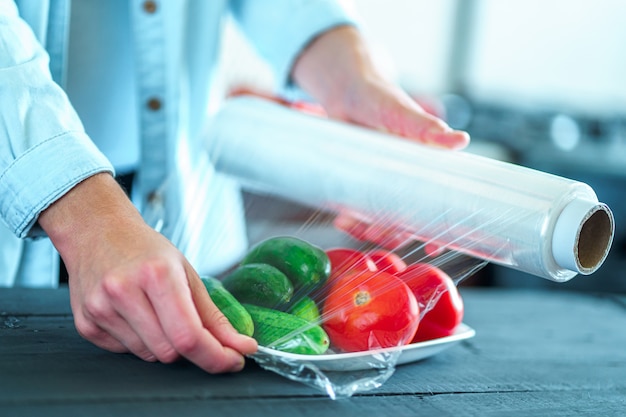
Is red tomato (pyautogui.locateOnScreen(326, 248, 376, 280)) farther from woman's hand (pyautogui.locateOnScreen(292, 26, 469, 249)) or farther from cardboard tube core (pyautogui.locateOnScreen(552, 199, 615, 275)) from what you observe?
cardboard tube core (pyautogui.locateOnScreen(552, 199, 615, 275))

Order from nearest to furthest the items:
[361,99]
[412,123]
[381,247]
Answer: [381,247], [412,123], [361,99]

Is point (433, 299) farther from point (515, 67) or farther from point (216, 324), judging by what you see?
point (515, 67)

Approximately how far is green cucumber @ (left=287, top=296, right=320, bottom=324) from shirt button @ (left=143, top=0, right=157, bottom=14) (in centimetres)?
61

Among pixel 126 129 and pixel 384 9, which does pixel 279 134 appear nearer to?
pixel 126 129

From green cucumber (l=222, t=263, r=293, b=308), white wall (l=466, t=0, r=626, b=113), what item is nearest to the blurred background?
white wall (l=466, t=0, r=626, b=113)

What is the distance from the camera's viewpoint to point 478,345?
0.96 m

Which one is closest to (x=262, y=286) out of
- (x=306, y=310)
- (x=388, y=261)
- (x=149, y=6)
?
(x=306, y=310)

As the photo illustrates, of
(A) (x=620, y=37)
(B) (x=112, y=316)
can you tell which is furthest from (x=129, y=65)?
(A) (x=620, y=37)

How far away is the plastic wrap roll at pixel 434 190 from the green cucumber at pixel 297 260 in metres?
0.12

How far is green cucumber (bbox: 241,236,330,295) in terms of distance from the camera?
0.80 meters

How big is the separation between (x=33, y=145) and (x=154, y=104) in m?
0.47

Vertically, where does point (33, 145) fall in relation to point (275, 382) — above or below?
above

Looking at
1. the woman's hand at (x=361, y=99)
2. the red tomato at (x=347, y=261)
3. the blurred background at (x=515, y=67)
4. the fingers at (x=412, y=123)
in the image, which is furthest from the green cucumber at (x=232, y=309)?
the blurred background at (x=515, y=67)

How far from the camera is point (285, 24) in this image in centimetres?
131
